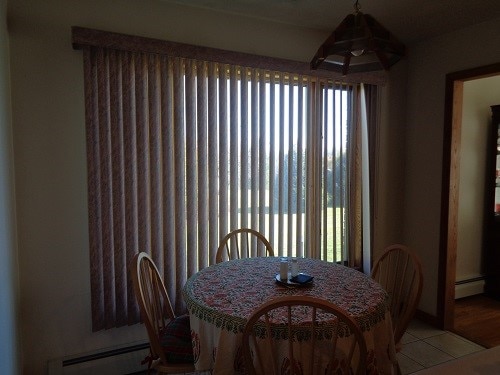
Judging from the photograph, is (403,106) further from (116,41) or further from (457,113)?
(116,41)

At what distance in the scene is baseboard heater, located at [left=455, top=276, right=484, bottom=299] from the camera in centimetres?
361

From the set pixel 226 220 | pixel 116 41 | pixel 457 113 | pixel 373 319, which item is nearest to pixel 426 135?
pixel 457 113

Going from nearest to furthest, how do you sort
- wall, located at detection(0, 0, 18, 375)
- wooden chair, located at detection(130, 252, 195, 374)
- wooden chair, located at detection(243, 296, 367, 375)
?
wooden chair, located at detection(243, 296, 367, 375), wall, located at detection(0, 0, 18, 375), wooden chair, located at detection(130, 252, 195, 374)

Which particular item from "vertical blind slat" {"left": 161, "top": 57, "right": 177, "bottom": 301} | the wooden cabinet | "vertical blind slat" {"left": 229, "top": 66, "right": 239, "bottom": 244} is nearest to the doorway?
the wooden cabinet

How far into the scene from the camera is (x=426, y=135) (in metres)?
3.17

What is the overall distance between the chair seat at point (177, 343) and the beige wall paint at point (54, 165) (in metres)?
0.72

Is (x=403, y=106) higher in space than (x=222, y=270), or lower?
higher

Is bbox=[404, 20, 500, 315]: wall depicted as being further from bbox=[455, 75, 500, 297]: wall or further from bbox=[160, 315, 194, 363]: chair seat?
bbox=[160, 315, 194, 363]: chair seat

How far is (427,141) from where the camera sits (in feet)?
10.4

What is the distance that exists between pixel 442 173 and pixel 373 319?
6.78ft

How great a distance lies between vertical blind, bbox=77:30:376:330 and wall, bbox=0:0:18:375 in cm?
41

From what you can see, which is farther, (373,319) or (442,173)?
(442,173)

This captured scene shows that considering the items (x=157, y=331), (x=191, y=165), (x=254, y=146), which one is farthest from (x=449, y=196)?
(x=157, y=331)

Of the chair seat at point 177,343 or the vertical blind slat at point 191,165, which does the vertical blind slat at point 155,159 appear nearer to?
the vertical blind slat at point 191,165
